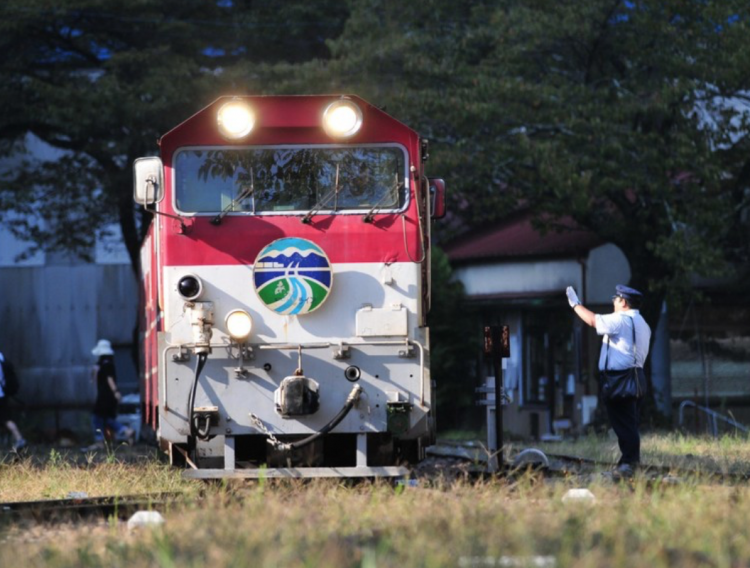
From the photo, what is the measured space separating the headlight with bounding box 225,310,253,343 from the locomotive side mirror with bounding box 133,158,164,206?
3.54 feet

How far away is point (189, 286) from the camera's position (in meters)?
11.0

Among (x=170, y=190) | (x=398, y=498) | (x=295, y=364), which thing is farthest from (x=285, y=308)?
(x=398, y=498)

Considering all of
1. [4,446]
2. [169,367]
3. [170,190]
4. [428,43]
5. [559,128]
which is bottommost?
[4,446]

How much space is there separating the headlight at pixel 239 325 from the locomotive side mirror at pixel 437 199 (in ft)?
6.30

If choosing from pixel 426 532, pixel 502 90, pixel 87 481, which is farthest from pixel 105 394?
pixel 426 532

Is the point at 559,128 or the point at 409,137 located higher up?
the point at 559,128

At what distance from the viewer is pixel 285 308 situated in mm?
11102

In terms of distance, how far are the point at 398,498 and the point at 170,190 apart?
3.71 meters

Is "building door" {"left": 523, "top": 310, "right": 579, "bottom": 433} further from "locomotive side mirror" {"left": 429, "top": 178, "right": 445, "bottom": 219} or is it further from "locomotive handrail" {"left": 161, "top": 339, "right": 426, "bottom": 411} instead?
"locomotive handrail" {"left": 161, "top": 339, "right": 426, "bottom": 411}

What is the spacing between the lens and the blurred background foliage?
22062 mm

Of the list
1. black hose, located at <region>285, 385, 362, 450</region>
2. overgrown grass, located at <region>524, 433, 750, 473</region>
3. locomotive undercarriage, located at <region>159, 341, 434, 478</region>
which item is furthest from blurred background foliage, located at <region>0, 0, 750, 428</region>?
black hose, located at <region>285, 385, 362, 450</region>

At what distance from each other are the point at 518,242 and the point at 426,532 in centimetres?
2370

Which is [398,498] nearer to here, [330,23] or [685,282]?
[685,282]

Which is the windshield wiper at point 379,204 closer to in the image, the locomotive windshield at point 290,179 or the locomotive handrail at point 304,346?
the locomotive windshield at point 290,179
